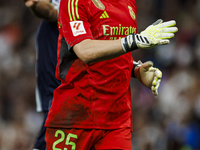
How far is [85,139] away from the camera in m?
2.13

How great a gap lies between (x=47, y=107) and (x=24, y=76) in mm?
3988

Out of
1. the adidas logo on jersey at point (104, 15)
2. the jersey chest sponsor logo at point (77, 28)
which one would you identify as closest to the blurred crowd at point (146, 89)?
the adidas logo on jersey at point (104, 15)

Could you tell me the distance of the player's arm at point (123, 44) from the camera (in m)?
1.86

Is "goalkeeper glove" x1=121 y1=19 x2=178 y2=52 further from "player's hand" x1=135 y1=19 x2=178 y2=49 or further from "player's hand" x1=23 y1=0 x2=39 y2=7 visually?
"player's hand" x1=23 y1=0 x2=39 y2=7

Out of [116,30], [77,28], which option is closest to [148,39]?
[116,30]

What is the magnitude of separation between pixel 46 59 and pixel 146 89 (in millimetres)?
3512

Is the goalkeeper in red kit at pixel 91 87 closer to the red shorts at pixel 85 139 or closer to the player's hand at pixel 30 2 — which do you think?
the red shorts at pixel 85 139

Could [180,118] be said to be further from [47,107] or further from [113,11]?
[113,11]

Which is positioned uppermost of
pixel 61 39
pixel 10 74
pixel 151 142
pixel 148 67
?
pixel 61 39

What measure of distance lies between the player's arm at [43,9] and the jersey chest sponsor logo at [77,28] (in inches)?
47.4

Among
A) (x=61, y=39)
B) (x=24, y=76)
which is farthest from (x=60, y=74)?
(x=24, y=76)

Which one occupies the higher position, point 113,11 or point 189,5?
point 113,11

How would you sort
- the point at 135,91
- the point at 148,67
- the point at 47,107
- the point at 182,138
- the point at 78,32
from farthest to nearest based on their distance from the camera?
1. the point at 135,91
2. the point at 182,138
3. the point at 47,107
4. the point at 148,67
5. the point at 78,32

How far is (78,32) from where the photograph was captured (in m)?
1.98
